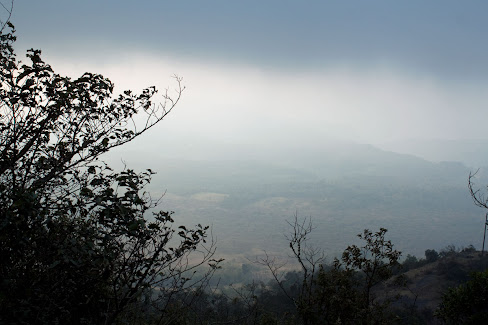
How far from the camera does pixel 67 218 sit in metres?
4.68

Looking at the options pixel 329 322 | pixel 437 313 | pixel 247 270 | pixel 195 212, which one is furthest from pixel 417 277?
pixel 195 212

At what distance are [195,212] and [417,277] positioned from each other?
13355 cm

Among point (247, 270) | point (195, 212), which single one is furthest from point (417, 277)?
point (195, 212)

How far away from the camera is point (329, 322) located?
310 inches

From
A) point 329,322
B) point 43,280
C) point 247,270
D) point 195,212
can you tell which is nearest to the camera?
point 43,280

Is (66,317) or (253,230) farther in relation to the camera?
(253,230)

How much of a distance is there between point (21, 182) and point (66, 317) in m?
2.05

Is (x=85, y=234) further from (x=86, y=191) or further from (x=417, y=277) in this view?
(x=417, y=277)

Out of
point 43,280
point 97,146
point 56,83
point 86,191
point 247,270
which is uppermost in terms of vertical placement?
point 56,83

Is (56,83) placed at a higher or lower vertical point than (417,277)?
higher

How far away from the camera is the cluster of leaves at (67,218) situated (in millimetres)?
3854

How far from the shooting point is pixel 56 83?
5078mm

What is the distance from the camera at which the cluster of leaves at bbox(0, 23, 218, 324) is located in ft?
12.6

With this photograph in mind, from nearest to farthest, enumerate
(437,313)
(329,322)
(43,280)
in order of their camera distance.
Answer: (43,280) → (329,322) → (437,313)
